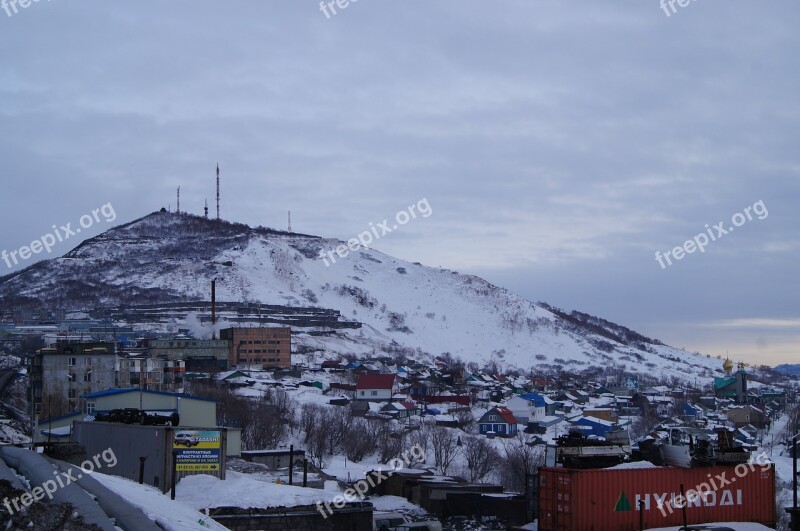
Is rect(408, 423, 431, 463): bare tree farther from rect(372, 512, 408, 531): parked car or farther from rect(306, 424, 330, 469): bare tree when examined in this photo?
rect(372, 512, 408, 531): parked car

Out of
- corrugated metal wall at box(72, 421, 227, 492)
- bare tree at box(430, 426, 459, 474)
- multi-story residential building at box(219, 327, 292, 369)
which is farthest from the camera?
multi-story residential building at box(219, 327, 292, 369)

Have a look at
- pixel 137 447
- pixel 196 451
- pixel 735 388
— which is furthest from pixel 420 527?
pixel 735 388

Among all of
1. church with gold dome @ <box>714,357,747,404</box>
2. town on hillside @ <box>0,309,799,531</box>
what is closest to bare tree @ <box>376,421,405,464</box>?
town on hillside @ <box>0,309,799,531</box>

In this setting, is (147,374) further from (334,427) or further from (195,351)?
(195,351)

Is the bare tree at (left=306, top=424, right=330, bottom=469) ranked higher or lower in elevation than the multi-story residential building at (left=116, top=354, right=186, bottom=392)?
lower

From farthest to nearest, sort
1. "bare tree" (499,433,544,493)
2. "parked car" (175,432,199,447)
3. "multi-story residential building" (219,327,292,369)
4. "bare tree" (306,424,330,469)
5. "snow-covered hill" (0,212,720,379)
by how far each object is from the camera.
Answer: "snow-covered hill" (0,212,720,379) < "multi-story residential building" (219,327,292,369) < "bare tree" (306,424,330,469) < "bare tree" (499,433,544,493) < "parked car" (175,432,199,447)

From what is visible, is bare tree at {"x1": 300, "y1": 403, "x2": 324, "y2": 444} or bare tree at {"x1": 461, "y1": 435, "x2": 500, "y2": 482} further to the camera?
→ bare tree at {"x1": 300, "y1": 403, "x2": 324, "y2": 444}
